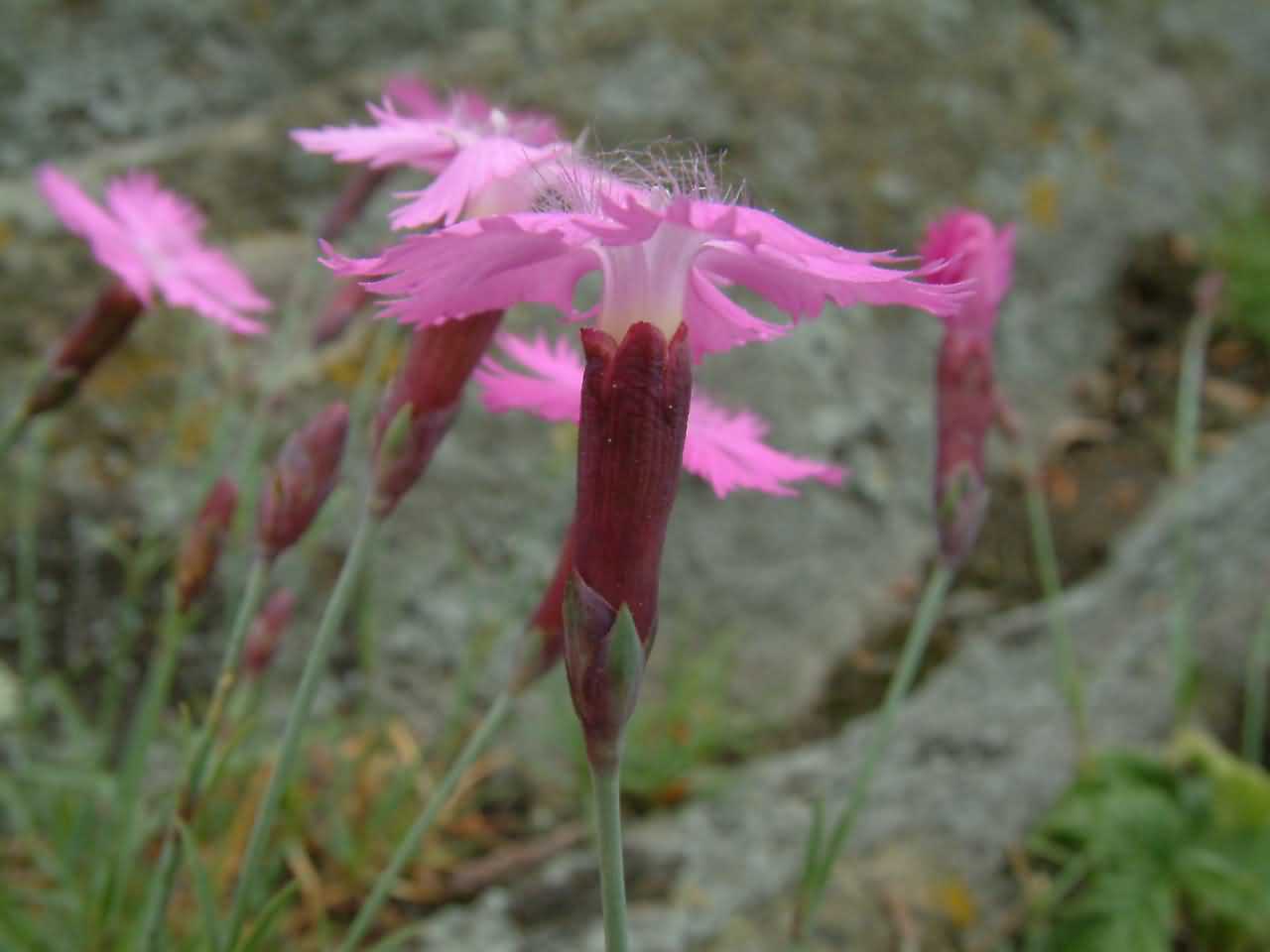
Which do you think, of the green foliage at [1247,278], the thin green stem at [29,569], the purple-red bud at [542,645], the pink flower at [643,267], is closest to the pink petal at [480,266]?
the pink flower at [643,267]

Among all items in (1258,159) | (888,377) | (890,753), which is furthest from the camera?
(1258,159)

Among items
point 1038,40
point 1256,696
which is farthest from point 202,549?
point 1038,40

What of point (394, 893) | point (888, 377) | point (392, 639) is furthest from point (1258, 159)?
point (394, 893)

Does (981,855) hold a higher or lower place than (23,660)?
lower

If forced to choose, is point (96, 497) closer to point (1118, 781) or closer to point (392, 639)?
point (392, 639)

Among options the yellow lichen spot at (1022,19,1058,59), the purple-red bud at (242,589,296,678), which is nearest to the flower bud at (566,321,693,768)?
the purple-red bud at (242,589,296,678)

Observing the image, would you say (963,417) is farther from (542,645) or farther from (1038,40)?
(1038,40)
